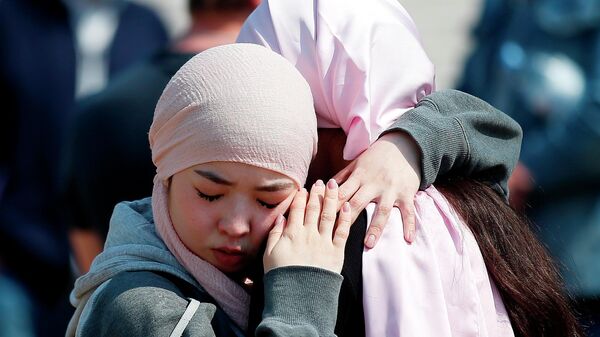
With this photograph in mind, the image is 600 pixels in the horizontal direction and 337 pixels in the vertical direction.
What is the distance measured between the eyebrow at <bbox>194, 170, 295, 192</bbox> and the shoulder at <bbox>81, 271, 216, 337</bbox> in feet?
0.65

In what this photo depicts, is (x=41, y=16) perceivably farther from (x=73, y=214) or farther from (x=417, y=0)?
Answer: (x=417, y=0)

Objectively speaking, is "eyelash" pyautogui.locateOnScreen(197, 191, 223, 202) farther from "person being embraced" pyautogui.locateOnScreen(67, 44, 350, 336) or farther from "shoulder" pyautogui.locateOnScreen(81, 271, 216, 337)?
"shoulder" pyautogui.locateOnScreen(81, 271, 216, 337)

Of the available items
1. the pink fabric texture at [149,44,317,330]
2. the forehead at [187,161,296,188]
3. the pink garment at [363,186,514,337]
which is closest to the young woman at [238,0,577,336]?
the pink garment at [363,186,514,337]

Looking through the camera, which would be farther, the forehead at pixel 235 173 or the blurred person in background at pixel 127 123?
the blurred person in background at pixel 127 123

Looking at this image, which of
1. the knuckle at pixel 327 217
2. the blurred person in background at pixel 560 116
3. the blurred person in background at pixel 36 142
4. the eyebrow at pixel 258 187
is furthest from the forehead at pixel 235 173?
the blurred person in background at pixel 36 142

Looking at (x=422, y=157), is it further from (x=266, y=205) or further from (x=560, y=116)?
(x=560, y=116)

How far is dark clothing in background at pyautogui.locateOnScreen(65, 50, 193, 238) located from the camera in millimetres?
3818

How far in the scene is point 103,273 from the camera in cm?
227

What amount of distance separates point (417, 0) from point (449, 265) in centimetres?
514

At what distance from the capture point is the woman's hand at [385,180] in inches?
88.1

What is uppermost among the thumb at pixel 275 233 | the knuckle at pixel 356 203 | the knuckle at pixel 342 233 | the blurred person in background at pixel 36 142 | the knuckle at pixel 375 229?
the knuckle at pixel 356 203

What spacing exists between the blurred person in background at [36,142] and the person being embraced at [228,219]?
105 inches

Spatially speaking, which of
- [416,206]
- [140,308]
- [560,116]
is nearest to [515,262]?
[416,206]

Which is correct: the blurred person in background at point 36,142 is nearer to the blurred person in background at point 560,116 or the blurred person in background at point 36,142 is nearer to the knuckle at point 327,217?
the blurred person in background at point 560,116
